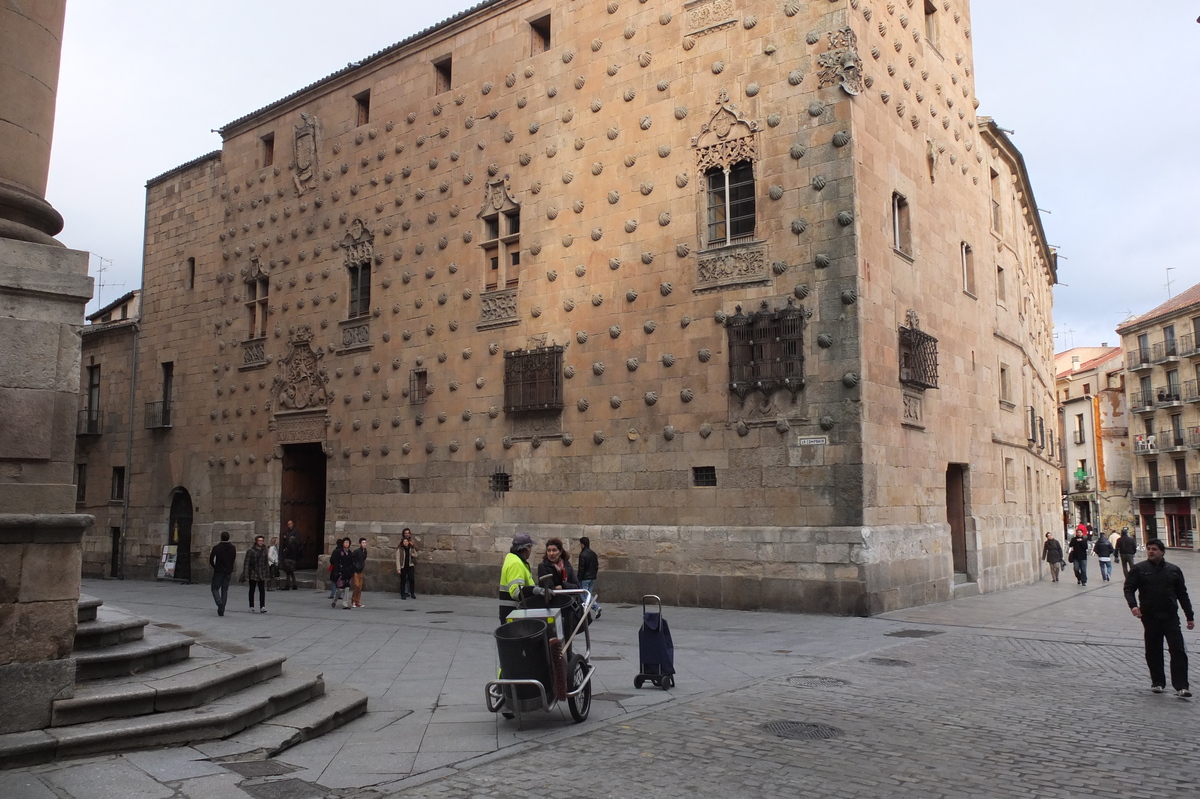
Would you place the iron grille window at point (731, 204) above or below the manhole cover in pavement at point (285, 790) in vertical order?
above

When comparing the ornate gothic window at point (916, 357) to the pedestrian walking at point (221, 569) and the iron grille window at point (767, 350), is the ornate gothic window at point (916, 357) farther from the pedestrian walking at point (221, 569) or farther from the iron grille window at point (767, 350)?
the pedestrian walking at point (221, 569)

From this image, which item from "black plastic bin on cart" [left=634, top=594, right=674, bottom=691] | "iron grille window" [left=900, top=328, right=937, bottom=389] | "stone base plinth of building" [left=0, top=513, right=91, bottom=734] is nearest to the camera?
"stone base plinth of building" [left=0, top=513, right=91, bottom=734]

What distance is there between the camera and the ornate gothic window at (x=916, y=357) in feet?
57.0

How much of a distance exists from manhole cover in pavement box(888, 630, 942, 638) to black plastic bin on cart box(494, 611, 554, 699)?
725 cm

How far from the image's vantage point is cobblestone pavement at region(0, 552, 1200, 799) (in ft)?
20.0

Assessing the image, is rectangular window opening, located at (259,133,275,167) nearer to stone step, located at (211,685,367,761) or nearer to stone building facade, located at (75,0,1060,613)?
stone building facade, located at (75,0,1060,613)

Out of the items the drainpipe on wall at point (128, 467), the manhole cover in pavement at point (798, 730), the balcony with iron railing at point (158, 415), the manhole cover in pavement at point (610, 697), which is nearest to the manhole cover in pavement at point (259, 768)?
the manhole cover in pavement at point (610, 697)

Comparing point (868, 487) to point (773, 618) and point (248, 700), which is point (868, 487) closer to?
point (773, 618)

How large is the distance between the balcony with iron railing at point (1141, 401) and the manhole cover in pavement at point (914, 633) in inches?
1998

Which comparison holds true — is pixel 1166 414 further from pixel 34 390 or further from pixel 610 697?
pixel 34 390

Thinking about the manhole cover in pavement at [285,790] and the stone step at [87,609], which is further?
the stone step at [87,609]

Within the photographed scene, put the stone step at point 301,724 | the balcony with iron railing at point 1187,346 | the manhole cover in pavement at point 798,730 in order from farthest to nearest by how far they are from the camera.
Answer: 1. the balcony with iron railing at point 1187,346
2. the manhole cover in pavement at point 798,730
3. the stone step at point 301,724

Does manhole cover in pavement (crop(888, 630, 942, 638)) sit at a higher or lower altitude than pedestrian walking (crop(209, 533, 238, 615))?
lower

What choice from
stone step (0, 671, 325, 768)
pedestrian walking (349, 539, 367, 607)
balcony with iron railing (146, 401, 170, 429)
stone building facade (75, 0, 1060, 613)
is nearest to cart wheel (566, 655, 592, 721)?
stone step (0, 671, 325, 768)
